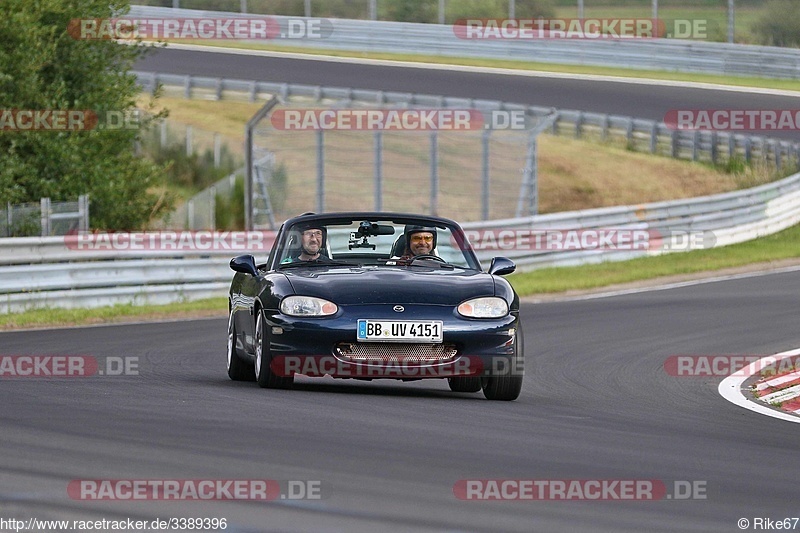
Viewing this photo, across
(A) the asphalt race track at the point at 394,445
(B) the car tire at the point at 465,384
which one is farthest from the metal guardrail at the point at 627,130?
(B) the car tire at the point at 465,384

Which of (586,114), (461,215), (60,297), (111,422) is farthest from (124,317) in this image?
(586,114)

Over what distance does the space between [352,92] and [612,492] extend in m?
30.6

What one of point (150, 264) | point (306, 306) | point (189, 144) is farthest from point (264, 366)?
point (189, 144)

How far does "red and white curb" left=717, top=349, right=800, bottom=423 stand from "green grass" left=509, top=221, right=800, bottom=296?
9.19 meters

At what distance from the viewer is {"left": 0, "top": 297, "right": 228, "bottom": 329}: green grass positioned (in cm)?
1749

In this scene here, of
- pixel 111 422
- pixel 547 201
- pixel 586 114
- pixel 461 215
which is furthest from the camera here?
pixel 586 114

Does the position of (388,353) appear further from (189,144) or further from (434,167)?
(189,144)

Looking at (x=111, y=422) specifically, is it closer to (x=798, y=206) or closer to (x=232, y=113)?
(x=798, y=206)

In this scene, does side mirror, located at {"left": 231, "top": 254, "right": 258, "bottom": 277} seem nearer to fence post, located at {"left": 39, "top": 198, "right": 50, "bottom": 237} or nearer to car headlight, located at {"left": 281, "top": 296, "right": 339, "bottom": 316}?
car headlight, located at {"left": 281, "top": 296, "right": 339, "bottom": 316}

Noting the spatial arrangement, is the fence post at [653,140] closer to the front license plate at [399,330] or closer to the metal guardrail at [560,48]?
the metal guardrail at [560,48]

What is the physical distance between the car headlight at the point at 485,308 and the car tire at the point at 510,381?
189 mm

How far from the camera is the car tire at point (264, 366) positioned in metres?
10.2

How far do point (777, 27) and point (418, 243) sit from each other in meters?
35.0

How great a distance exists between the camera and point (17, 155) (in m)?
23.3
